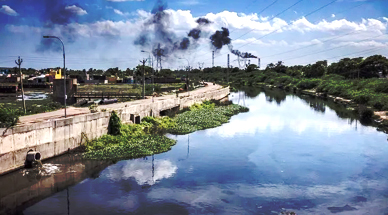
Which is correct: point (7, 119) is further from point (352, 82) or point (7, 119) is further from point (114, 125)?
point (352, 82)

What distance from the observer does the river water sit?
22.5 m

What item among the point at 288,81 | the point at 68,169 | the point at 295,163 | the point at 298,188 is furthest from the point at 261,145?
the point at 288,81

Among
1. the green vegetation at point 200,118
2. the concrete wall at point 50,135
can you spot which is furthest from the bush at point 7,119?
the green vegetation at point 200,118

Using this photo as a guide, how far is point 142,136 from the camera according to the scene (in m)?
41.2

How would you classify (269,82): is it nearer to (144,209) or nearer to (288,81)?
(288,81)

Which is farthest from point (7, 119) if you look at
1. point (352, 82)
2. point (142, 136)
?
point (352, 82)

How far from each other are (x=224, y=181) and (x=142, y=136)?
16.5m

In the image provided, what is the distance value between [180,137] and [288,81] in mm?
132908

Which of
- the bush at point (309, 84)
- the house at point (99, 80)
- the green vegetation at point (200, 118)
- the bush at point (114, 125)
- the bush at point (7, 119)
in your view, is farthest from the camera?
the house at point (99, 80)

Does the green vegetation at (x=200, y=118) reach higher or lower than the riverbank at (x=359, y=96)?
lower

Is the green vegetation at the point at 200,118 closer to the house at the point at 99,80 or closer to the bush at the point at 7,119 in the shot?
the bush at the point at 7,119

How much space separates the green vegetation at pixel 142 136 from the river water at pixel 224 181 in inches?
63.2

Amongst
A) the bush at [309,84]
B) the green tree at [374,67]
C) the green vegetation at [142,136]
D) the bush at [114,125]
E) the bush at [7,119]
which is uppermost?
the green tree at [374,67]

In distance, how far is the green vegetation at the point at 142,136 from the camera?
112 feet
